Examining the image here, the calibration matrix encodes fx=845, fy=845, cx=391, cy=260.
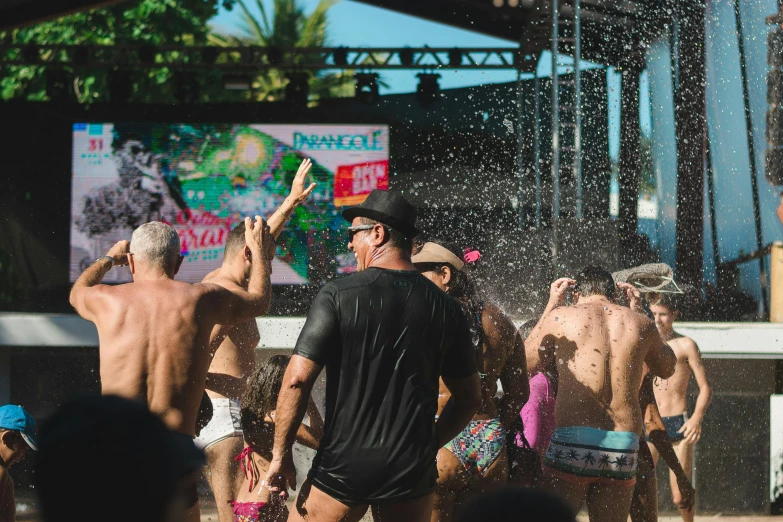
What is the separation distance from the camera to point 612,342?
4.11m

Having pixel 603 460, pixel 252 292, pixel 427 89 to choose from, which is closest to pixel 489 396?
pixel 603 460

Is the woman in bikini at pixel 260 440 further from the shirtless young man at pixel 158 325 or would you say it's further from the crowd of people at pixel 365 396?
the shirtless young man at pixel 158 325

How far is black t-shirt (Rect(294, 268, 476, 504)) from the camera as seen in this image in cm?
273

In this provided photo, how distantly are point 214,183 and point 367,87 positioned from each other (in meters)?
2.83

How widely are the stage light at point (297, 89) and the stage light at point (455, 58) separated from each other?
2268 millimetres

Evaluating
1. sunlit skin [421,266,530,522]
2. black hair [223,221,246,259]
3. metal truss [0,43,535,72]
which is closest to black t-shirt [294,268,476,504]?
sunlit skin [421,266,530,522]

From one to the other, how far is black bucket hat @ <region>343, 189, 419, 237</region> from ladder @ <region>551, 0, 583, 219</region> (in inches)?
187

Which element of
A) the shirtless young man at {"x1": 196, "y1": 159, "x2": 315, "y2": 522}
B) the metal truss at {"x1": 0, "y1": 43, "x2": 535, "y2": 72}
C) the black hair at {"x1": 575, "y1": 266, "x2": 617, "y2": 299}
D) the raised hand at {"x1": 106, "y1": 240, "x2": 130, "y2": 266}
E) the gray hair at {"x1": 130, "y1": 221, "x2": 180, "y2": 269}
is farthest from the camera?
the metal truss at {"x1": 0, "y1": 43, "x2": 535, "y2": 72}

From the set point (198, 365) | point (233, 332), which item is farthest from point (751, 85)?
point (198, 365)

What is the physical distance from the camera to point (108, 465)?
3.72ft

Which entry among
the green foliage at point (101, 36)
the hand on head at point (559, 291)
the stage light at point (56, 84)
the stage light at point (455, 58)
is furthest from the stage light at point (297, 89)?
the hand on head at point (559, 291)

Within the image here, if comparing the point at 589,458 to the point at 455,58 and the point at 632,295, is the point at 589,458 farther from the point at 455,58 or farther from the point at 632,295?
the point at 455,58

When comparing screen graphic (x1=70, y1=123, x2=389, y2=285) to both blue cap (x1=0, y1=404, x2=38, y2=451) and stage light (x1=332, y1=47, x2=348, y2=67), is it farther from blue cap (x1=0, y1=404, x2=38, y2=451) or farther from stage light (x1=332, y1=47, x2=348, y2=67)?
blue cap (x1=0, y1=404, x2=38, y2=451)

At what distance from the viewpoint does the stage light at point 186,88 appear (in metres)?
12.8
